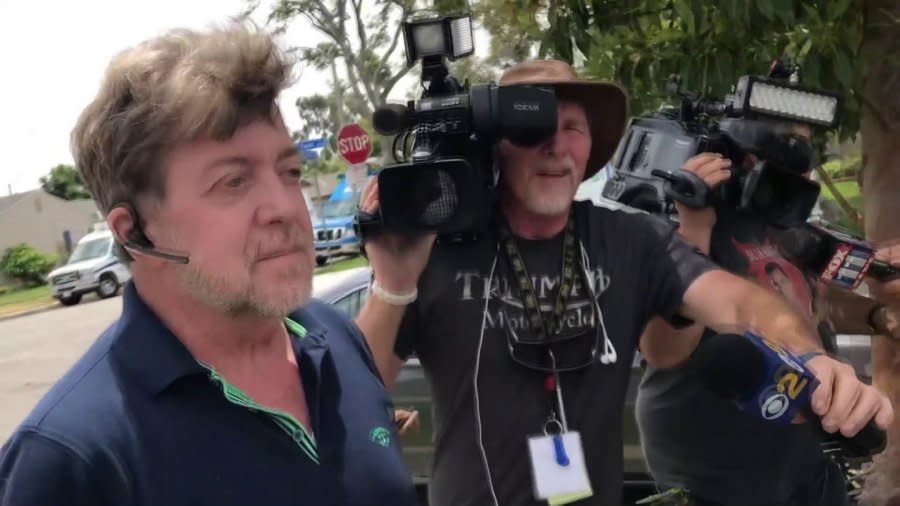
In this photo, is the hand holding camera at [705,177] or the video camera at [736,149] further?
the hand holding camera at [705,177]

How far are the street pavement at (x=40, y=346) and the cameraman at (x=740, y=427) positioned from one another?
4.11 m

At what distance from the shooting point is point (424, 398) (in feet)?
14.0

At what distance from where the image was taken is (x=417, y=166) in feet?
5.97

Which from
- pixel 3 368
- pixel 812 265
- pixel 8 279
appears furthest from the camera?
pixel 8 279

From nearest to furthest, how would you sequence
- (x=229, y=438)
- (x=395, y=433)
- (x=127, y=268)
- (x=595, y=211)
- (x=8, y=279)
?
(x=229, y=438)
(x=127, y=268)
(x=395, y=433)
(x=595, y=211)
(x=8, y=279)

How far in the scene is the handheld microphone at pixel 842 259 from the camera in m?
1.83

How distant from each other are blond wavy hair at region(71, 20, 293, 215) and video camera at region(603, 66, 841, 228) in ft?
3.61

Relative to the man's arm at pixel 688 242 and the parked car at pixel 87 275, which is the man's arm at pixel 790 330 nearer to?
the man's arm at pixel 688 242

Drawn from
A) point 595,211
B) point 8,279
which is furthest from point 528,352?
point 8,279

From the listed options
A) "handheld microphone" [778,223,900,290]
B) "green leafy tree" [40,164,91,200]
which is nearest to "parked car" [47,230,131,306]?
"handheld microphone" [778,223,900,290]

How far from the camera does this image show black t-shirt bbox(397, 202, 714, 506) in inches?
77.2

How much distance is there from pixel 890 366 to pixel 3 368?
1270 cm

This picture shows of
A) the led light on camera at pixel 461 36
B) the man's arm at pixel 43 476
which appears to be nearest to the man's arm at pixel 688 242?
the led light on camera at pixel 461 36

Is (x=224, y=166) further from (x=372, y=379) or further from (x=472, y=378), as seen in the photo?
(x=472, y=378)
